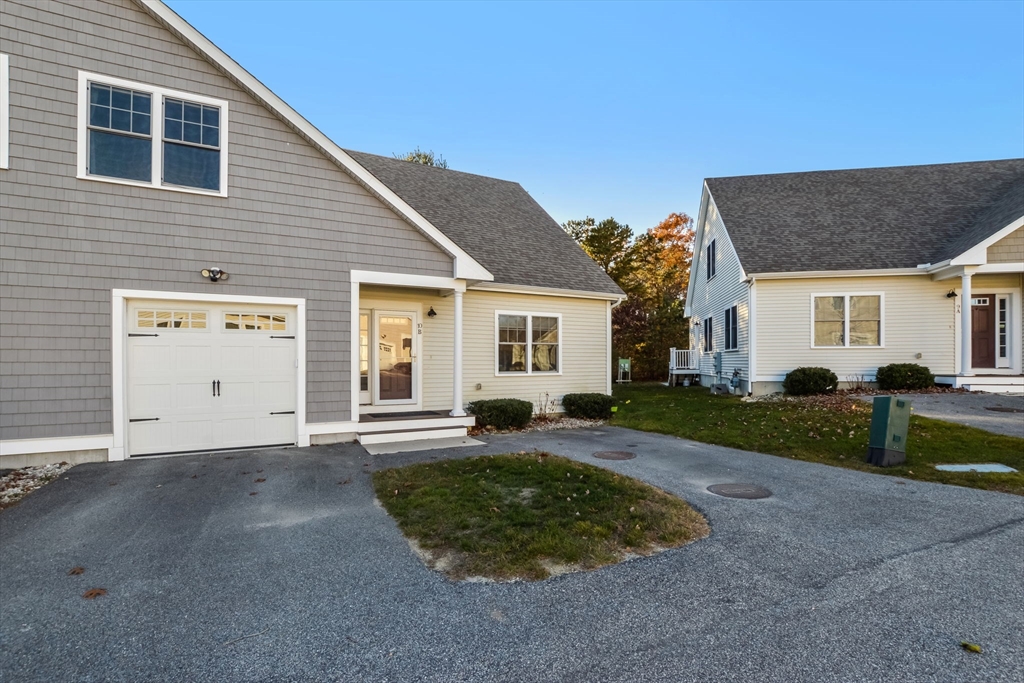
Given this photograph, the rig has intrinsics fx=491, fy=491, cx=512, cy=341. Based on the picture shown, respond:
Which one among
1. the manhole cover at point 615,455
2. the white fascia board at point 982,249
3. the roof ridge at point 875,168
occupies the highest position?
the roof ridge at point 875,168

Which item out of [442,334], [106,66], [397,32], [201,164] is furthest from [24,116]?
[397,32]

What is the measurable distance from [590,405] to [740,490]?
631 cm

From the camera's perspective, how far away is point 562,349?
41.9 feet

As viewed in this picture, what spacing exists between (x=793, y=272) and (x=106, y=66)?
16.3 metres

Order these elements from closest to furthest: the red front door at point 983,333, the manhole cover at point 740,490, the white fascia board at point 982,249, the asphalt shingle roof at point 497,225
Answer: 1. the manhole cover at point 740,490
2. the asphalt shingle roof at point 497,225
3. the white fascia board at point 982,249
4. the red front door at point 983,333

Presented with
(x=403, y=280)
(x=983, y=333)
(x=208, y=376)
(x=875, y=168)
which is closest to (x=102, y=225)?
(x=208, y=376)

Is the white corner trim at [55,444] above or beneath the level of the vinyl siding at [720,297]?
beneath

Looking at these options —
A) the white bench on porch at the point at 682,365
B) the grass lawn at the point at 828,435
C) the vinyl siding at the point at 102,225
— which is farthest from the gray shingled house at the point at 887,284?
the vinyl siding at the point at 102,225

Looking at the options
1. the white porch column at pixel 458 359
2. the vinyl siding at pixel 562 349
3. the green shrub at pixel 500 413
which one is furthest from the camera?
the vinyl siding at pixel 562 349

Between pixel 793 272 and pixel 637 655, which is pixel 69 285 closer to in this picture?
pixel 637 655

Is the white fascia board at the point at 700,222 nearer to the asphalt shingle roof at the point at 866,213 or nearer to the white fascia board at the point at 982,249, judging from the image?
the asphalt shingle roof at the point at 866,213

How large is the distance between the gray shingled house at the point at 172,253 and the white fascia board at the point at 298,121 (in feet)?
0.09

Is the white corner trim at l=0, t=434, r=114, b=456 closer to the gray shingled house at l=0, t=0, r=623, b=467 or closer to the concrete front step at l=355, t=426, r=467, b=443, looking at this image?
the gray shingled house at l=0, t=0, r=623, b=467

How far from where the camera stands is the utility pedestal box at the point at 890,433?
23.3 ft
